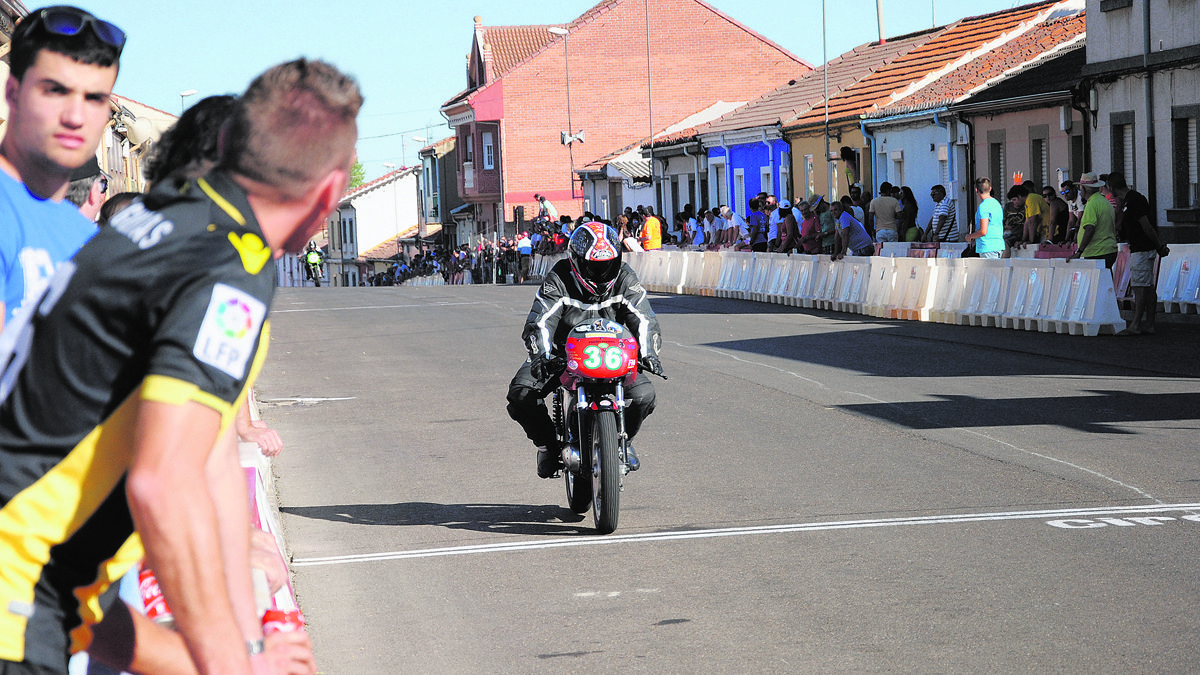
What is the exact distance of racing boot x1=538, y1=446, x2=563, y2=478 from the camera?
940cm

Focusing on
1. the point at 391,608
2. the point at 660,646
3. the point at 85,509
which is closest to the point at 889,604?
the point at 660,646

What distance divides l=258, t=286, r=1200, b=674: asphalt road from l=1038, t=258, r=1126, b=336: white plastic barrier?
2444mm

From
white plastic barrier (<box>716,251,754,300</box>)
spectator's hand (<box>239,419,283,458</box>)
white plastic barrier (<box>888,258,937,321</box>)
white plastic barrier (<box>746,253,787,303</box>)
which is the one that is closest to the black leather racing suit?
spectator's hand (<box>239,419,283,458</box>)

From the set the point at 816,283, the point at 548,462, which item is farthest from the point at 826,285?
the point at 548,462

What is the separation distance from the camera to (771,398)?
14.5m

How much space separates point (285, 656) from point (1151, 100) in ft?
89.5

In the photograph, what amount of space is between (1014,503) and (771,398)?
5.49 m

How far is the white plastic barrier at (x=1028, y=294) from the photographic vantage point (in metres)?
20.9

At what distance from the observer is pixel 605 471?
334 inches

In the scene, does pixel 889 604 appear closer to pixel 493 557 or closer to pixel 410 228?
pixel 493 557

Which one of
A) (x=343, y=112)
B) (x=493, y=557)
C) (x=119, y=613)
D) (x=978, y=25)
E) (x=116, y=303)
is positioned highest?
(x=978, y=25)

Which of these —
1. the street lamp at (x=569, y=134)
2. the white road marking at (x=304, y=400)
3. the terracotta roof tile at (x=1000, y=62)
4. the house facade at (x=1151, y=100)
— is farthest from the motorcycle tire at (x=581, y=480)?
the street lamp at (x=569, y=134)

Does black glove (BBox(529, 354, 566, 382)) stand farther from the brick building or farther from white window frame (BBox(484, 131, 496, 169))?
white window frame (BBox(484, 131, 496, 169))

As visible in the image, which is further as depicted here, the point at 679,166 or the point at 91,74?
the point at 679,166
